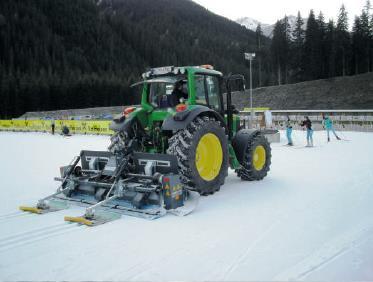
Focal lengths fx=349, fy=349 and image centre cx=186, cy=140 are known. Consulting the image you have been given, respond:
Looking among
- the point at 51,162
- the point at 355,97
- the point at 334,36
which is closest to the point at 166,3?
the point at 334,36

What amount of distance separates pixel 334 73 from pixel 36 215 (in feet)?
205

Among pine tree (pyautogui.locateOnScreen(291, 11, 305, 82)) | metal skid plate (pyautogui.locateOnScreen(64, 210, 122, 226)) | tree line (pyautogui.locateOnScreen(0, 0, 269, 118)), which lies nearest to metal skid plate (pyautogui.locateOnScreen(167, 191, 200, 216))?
metal skid plate (pyautogui.locateOnScreen(64, 210, 122, 226))

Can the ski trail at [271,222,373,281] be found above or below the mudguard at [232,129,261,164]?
below

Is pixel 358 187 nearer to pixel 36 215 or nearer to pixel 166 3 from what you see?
pixel 36 215

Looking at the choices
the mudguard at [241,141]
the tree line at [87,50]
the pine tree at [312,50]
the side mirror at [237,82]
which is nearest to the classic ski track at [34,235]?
the mudguard at [241,141]

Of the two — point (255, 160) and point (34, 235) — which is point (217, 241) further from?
point (255, 160)

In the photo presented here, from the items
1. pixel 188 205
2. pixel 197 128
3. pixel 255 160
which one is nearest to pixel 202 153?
Result: pixel 197 128

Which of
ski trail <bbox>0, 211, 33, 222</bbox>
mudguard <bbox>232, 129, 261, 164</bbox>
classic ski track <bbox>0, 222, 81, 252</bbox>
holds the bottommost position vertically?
classic ski track <bbox>0, 222, 81, 252</bbox>

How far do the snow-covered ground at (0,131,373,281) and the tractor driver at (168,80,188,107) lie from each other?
1978 millimetres

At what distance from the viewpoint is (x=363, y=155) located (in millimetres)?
11547

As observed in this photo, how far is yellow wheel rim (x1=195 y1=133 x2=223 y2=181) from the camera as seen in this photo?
6377 mm

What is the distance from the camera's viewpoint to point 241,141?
749 centimetres

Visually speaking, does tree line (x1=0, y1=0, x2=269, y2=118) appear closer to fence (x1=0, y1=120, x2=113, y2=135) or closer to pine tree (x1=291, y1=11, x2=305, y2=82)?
pine tree (x1=291, y1=11, x2=305, y2=82)

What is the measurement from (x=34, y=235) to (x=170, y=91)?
145 inches
